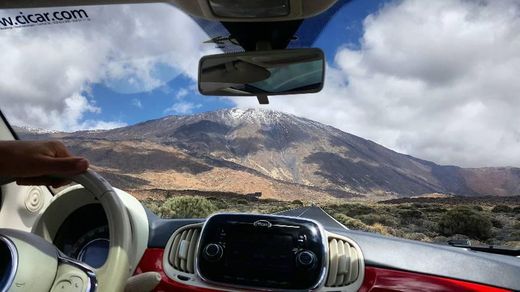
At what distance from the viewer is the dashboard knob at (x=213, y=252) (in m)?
2.74

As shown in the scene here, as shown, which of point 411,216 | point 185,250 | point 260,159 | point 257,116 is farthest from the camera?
point 257,116

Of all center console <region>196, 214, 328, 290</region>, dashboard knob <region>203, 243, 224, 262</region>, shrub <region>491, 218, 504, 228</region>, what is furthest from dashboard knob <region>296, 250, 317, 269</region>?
shrub <region>491, 218, 504, 228</region>

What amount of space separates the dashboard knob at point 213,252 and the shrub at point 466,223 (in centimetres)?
577

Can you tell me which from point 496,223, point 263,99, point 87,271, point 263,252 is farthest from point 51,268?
point 496,223

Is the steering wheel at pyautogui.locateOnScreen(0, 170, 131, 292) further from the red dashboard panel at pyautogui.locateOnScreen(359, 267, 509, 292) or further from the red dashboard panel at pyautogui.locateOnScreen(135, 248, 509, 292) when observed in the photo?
the red dashboard panel at pyautogui.locateOnScreen(359, 267, 509, 292)

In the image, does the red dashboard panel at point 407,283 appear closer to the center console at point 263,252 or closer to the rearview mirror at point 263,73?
the center console at point 263,252

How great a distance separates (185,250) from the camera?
288cm

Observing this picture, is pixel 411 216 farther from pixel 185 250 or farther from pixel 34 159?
pixel 34 159

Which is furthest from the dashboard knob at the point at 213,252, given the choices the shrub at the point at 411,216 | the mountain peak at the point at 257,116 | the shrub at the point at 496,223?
the mountain peak at the point at 257,116

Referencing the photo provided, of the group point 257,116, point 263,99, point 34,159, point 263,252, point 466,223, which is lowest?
point 263,252

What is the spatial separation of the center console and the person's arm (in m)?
1.03

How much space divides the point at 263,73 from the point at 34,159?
1521 millimetres

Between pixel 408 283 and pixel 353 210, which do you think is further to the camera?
pixel 353 210

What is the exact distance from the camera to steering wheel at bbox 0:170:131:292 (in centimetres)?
176
